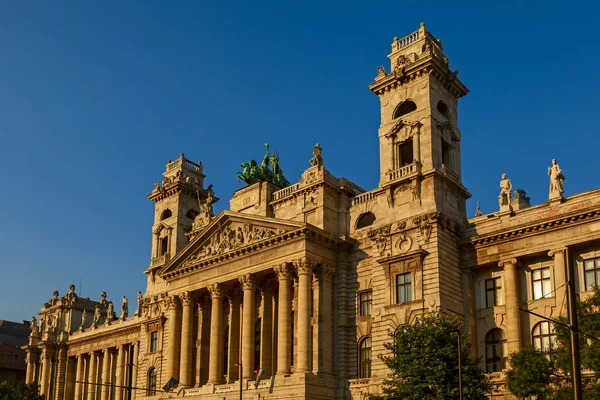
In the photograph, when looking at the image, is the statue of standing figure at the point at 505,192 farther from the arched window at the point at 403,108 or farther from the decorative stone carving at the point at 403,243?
the arched window at the point at 403,108

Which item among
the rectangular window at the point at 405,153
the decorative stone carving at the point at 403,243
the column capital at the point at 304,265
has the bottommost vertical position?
the column capital at the point at 304,265

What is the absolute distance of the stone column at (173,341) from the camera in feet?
210

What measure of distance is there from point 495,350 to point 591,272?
8.21 metres

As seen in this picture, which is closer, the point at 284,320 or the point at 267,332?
the point at 284,320

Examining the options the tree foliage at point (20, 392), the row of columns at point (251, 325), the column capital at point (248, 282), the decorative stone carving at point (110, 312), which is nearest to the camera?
the row of columns at point (251, 325)

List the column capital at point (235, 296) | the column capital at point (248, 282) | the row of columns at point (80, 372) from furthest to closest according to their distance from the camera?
the row of columns at point (80, 372)
the column capital at point (235, 296)
the column capital at point (248, 282)

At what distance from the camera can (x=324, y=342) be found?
54.5 m

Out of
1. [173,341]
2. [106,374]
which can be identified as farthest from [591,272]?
[106,374]

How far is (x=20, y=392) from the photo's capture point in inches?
3337

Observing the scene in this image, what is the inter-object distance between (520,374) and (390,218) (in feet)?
58.0

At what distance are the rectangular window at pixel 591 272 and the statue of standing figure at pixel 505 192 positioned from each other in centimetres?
731

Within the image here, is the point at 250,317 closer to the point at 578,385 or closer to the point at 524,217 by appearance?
the point at 524,217

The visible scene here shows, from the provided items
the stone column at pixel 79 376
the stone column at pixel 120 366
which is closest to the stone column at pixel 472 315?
the stone column at pixel 120 366

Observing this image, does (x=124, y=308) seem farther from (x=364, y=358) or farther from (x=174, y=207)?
(x=364, y=358)
